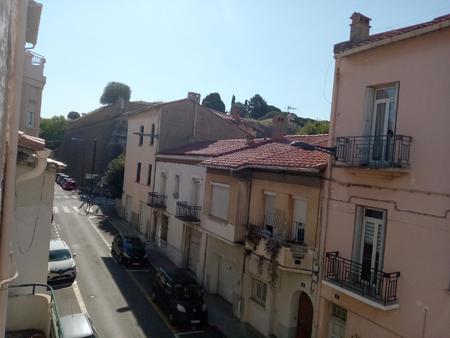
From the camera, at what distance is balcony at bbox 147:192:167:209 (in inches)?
1055

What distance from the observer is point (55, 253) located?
19.4m

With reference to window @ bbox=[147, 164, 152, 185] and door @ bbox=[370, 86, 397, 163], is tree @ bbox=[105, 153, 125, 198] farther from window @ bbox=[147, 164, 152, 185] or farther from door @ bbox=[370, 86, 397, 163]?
door @ bbox=[370, 86, 397, 163]

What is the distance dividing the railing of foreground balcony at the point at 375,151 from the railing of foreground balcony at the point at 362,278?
2.69 meters

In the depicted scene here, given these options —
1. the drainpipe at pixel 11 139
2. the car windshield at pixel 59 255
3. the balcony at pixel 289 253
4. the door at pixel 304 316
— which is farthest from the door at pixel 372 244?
the car windshield at pixel 59 255

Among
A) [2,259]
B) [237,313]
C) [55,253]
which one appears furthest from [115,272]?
[2,259]

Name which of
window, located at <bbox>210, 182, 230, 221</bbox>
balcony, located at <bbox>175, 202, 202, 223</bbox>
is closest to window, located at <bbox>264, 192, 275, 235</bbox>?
window, located at <bbox>210, 182, 230, 221</bbox>

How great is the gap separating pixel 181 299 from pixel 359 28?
11415mm

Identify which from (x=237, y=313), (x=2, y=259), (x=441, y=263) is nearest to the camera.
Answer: (x=2, y=259)

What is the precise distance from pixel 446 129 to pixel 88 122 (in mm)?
63179

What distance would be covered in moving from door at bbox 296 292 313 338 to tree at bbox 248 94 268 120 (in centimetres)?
8641

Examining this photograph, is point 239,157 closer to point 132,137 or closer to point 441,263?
point 441,263

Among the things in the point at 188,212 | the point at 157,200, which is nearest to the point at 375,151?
the point at 188,212

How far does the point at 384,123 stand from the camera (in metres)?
10.9

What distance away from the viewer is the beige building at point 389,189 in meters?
9.27
